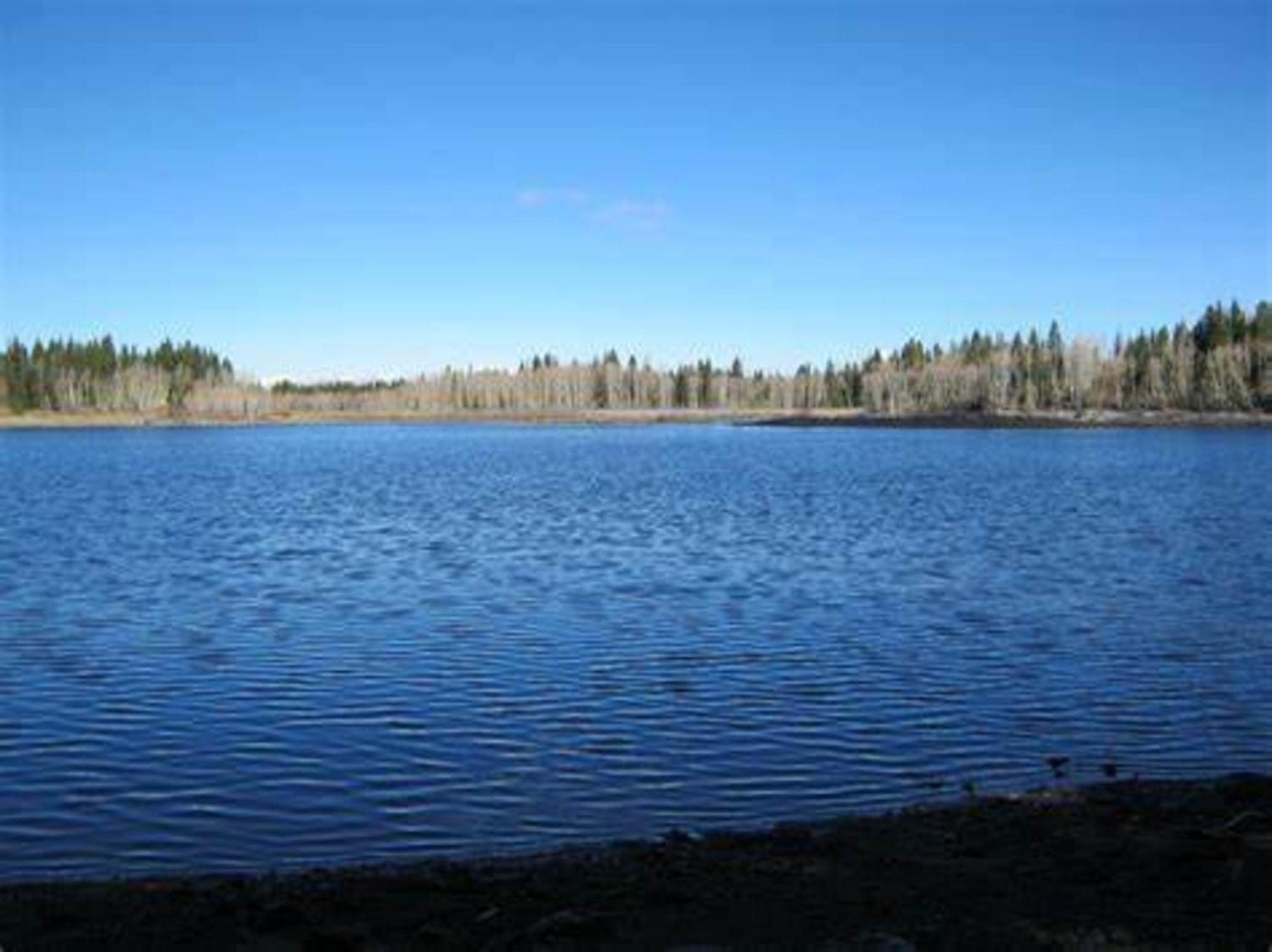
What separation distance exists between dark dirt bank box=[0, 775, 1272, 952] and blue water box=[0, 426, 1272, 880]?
168 centimetres

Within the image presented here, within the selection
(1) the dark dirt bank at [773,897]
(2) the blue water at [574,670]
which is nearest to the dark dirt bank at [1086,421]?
(2) the blue water at [574,670]

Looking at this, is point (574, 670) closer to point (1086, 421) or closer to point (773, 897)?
point (773, 897)

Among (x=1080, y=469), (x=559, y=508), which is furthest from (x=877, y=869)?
(x=1080, y=469)

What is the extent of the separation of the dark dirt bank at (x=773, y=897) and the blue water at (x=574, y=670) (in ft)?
5.52

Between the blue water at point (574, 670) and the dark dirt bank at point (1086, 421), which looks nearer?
the blue water at point (574, 670)

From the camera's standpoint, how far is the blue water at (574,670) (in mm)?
13219

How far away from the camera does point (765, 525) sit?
140ft

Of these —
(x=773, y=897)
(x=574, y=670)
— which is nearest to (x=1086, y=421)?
(x=574, y=670)

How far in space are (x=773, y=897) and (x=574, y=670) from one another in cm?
1075

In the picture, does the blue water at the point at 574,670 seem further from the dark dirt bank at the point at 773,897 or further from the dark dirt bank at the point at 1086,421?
the dark dirt bank at the point at 1086,421

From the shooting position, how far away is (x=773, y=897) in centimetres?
925

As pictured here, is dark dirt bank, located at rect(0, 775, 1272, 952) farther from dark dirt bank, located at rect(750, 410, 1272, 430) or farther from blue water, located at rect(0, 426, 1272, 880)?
dark dirt bank, located at rect(750, 410, 1272, 430)

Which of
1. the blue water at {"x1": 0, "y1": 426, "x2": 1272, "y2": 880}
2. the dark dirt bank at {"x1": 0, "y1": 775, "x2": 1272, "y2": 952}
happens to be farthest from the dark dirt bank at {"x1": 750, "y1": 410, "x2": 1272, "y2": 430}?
the dark dirt bank at {"x1": 0, "y1": 775, "x2": 1272, "y2": 952}

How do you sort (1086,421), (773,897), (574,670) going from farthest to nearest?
(1086,421)
(574,670)
(773,897)
